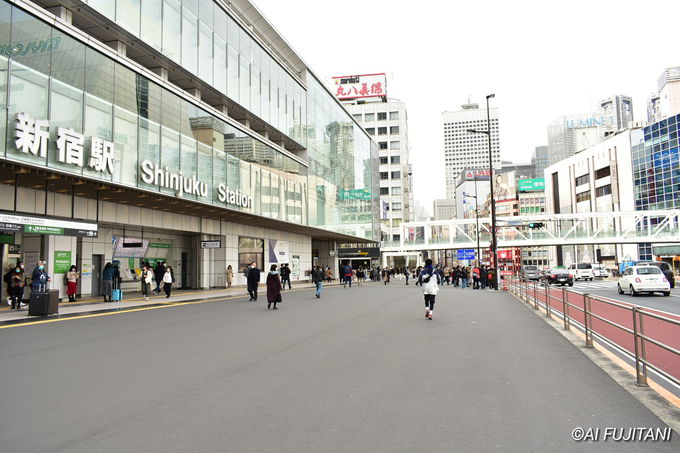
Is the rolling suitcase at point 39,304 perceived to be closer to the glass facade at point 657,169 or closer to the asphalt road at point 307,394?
the asphalt road at point 307,394

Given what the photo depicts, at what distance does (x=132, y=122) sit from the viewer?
20656 mm

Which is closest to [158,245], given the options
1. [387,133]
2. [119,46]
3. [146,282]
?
[146,282]

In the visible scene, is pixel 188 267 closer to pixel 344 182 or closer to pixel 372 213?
pixel 344 182

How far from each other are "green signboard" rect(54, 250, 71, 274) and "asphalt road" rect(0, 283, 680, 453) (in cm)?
1042

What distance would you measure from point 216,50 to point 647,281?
25.5 m

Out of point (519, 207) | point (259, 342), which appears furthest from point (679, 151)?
point (259, 342)

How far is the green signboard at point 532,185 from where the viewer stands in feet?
466

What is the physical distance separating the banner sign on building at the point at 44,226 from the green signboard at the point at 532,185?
13995 cm

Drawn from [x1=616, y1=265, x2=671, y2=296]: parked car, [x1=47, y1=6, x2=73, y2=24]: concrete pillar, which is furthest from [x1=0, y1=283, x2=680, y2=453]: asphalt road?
[x1=616, y1=265, x2=671, y2=296]: parked car

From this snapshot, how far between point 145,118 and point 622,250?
296ft

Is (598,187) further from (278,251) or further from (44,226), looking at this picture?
(44,226)

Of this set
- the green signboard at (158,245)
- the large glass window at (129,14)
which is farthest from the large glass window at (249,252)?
the large glass window at (129,14)

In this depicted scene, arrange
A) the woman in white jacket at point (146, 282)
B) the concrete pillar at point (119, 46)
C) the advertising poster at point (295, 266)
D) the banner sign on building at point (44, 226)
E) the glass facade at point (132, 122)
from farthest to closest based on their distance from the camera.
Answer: the advertising poster at point (295, 266) < the concrete pillar at point (119, 46) < the woman in white jacket at point (146, 282) < the glass facade at point (132, 122) < the banner sign on building at point (44, 226)

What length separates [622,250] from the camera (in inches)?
3499
